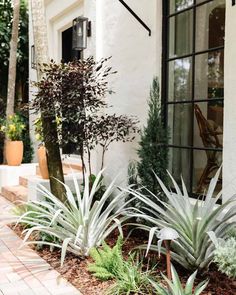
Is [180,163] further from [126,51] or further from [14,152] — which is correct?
[14,152]

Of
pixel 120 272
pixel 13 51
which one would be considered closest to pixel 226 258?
pixel 120 272

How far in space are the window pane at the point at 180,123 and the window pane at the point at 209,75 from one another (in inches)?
10.1

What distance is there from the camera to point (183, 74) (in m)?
4.86

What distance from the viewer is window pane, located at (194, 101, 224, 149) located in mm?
4398

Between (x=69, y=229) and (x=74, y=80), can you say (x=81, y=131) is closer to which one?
(x=74, y=80)

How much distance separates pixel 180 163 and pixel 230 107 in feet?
4.12

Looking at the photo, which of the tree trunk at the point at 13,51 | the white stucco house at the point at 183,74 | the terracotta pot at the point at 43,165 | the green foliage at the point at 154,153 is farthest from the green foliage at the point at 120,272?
the tree trunk at the point at 13,51

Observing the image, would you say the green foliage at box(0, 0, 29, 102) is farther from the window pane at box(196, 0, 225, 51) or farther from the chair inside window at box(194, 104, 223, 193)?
the chair inside window at box(194, 104, 223, 193)

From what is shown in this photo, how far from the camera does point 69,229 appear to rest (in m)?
3.96

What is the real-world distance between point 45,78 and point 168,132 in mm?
1606

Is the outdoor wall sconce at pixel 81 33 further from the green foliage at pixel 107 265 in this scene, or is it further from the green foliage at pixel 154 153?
the green foliage at pixel 107 265

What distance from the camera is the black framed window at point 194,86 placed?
443 centimetres

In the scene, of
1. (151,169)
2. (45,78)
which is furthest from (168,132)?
(45,78)

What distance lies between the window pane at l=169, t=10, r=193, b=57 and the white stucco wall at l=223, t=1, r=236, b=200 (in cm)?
86
